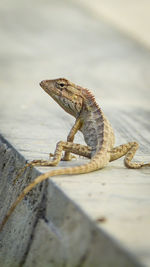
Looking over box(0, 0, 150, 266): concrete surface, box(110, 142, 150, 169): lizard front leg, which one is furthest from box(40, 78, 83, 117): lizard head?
box(110, 142, 150, 169): lizard front leg

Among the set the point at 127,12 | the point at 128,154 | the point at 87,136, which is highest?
the point at 127,12

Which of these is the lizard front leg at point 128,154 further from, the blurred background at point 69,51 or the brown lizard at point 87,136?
the blurred background at point 69,51

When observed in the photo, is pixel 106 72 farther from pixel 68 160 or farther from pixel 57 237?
pixel 57 237

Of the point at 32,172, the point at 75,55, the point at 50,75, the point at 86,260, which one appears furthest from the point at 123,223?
the point at 75,55

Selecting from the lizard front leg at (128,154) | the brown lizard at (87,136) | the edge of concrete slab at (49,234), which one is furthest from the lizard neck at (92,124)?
the edge of concrete slab at (49,234)

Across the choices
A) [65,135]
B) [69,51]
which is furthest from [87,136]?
[69,51]

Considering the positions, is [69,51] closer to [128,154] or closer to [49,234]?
[128,154]
